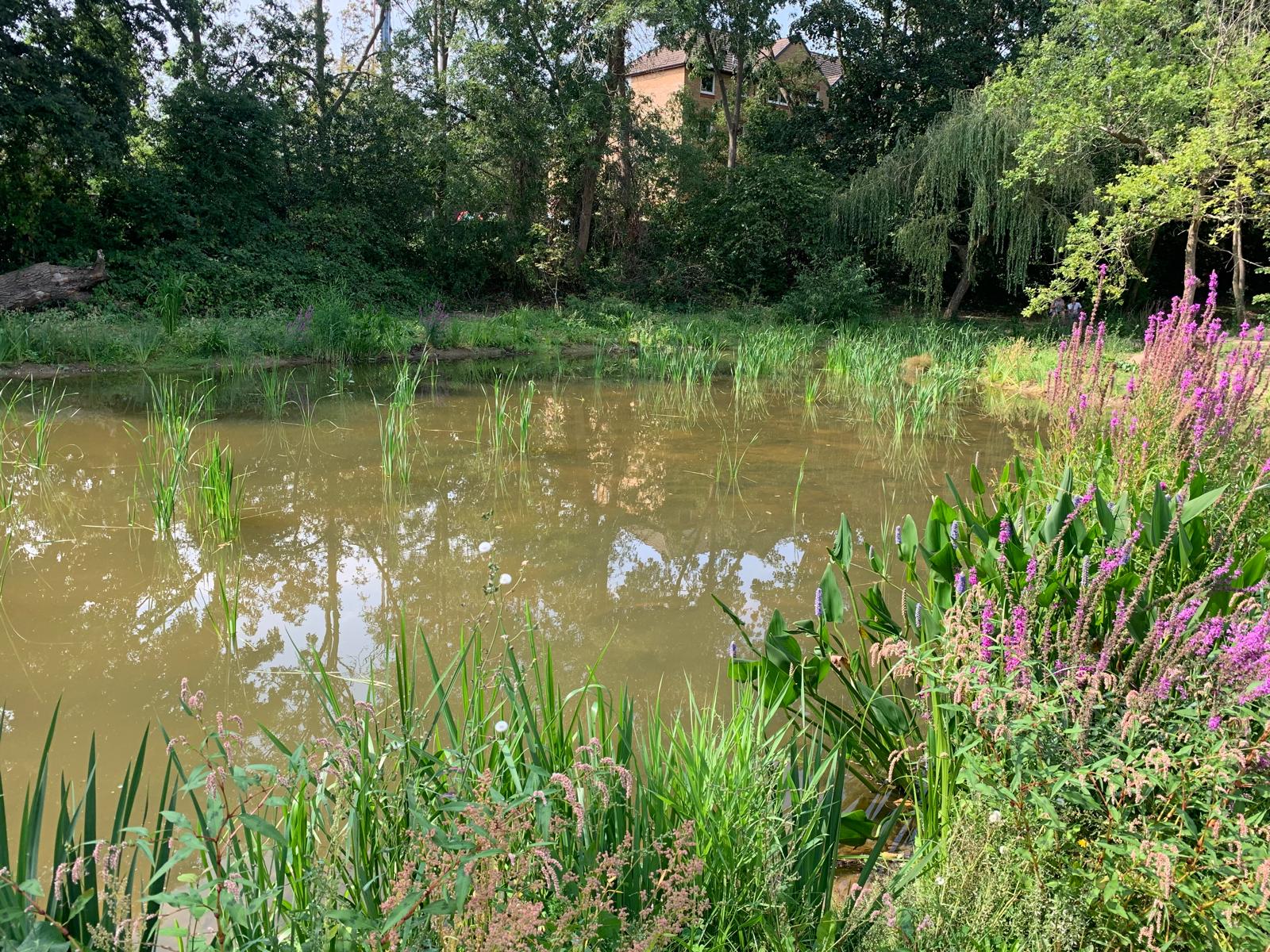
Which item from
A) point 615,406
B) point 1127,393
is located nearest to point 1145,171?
point 615,406

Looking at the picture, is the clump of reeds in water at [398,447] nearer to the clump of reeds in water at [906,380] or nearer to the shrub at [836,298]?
the clump of reeds in water at [906,380]

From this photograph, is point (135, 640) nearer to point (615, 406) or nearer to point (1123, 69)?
point (615, 406)

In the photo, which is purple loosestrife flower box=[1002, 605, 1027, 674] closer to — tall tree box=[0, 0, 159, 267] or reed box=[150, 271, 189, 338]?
reed box=[150, 271, 189, 338]

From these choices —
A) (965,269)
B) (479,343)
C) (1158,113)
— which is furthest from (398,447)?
(965,269)

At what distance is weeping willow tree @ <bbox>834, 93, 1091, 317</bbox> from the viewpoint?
1490 cm

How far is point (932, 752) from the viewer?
76.8 inches

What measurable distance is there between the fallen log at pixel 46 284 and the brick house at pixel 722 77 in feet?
38.1

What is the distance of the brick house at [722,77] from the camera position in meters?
23.0

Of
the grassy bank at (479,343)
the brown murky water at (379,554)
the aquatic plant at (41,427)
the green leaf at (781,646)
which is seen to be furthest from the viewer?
the grassy bank at (479,343)

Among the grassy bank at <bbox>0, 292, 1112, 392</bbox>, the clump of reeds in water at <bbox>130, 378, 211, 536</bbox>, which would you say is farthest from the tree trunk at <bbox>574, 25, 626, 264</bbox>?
the clump of reeds in water at <bbox>130, 378, 211, 536</bbox>

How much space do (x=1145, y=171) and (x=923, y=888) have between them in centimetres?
1219

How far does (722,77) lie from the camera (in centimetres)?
2377

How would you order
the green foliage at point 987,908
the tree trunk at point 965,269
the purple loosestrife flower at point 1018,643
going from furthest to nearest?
1. the tree trunk at point 965,269
2. the purple loosestrife flower at point 1018,643
3. the green foliage at point 987,908

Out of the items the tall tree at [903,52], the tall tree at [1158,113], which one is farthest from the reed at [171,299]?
the tall tree at [903,52]
